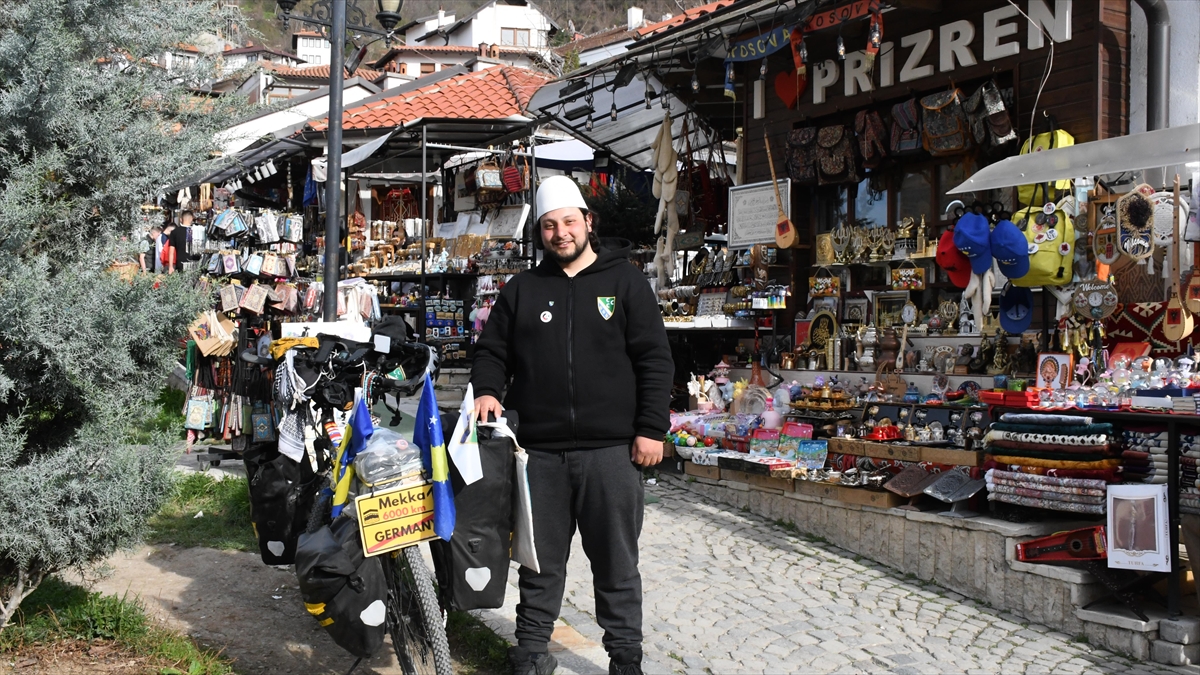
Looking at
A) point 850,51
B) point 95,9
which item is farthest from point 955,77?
point 95,9

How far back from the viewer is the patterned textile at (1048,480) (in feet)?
17.9

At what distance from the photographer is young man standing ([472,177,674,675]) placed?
13.1 ft

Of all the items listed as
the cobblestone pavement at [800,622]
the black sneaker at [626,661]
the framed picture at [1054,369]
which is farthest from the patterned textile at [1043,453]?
the black sneaker at [626,661]

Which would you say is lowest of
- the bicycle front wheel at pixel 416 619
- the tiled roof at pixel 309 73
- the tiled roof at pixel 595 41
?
the bicycle front wheel at pixel 416 619

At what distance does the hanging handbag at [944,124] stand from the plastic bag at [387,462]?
5.62 metres

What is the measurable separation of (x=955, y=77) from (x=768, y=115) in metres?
2.28

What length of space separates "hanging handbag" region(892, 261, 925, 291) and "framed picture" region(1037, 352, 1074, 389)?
1.54 meters

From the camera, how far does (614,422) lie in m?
4.02

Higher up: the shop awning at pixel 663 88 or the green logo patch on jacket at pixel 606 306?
the shop awning at pixel 663 88

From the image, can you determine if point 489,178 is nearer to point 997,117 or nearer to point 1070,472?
point 997,117

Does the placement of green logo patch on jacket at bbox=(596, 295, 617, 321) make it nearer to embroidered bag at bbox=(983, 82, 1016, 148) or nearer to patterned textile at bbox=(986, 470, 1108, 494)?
patterned textile at bbox=(986, 470, 1108, 494)

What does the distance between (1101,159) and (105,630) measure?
224 inches

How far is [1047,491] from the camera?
18.6 feet

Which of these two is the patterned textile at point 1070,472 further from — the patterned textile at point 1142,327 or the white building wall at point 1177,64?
the white building wall at point 1177,64
